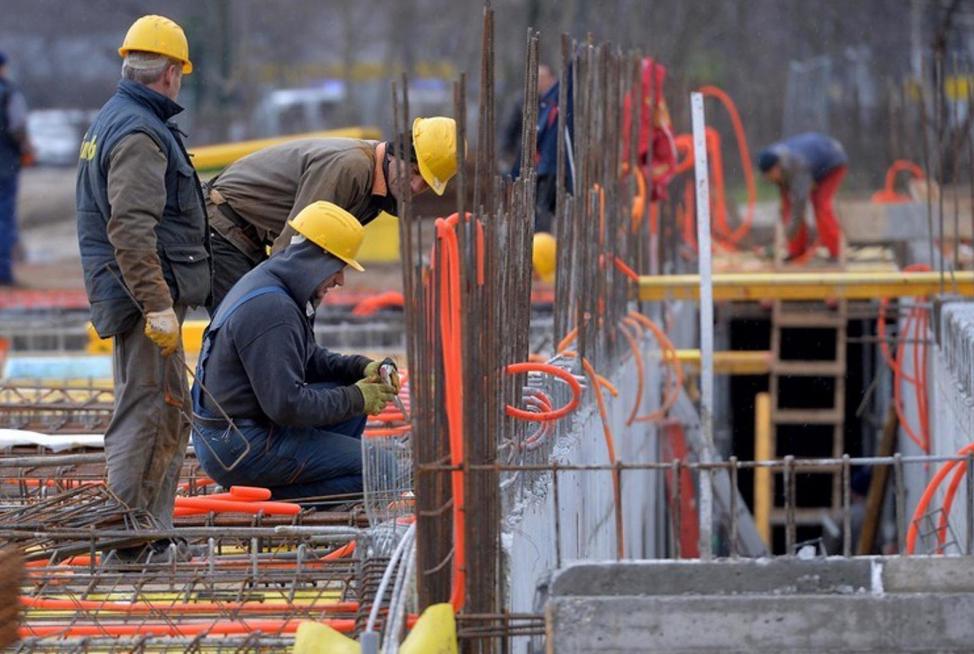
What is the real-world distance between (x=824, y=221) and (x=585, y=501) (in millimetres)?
9081

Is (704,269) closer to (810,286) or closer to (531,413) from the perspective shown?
(531,413)

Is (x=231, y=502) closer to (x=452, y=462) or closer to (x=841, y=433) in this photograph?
(x=452, y=462)

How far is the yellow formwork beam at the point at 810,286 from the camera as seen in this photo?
10914 millimetres

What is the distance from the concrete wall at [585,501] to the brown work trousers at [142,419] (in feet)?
4.34

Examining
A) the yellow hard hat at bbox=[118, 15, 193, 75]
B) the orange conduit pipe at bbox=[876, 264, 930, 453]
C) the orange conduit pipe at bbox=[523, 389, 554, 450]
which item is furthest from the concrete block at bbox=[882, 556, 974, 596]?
the orange conduit pipe at bbox=[876, 264, 930, 453]

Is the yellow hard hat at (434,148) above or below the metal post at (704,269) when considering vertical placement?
above

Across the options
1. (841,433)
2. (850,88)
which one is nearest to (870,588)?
(841,433)

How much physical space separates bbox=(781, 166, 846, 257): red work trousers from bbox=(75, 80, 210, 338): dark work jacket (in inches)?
397

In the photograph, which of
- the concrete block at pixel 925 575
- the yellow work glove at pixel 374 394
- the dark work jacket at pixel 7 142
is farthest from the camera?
the dark work jacket at pixel 7 142

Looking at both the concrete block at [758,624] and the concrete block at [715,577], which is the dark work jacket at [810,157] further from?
the concrete block at [758,624]

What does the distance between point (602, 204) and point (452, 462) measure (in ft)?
14.7

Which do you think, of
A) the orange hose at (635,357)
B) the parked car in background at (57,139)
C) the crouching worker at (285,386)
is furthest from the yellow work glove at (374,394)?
the parked car in background at (57,139)

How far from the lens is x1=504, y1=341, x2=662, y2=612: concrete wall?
17.9 feet

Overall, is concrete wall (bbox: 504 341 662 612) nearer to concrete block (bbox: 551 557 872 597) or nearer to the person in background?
concrete block (bbox: 551 557 872 597)
